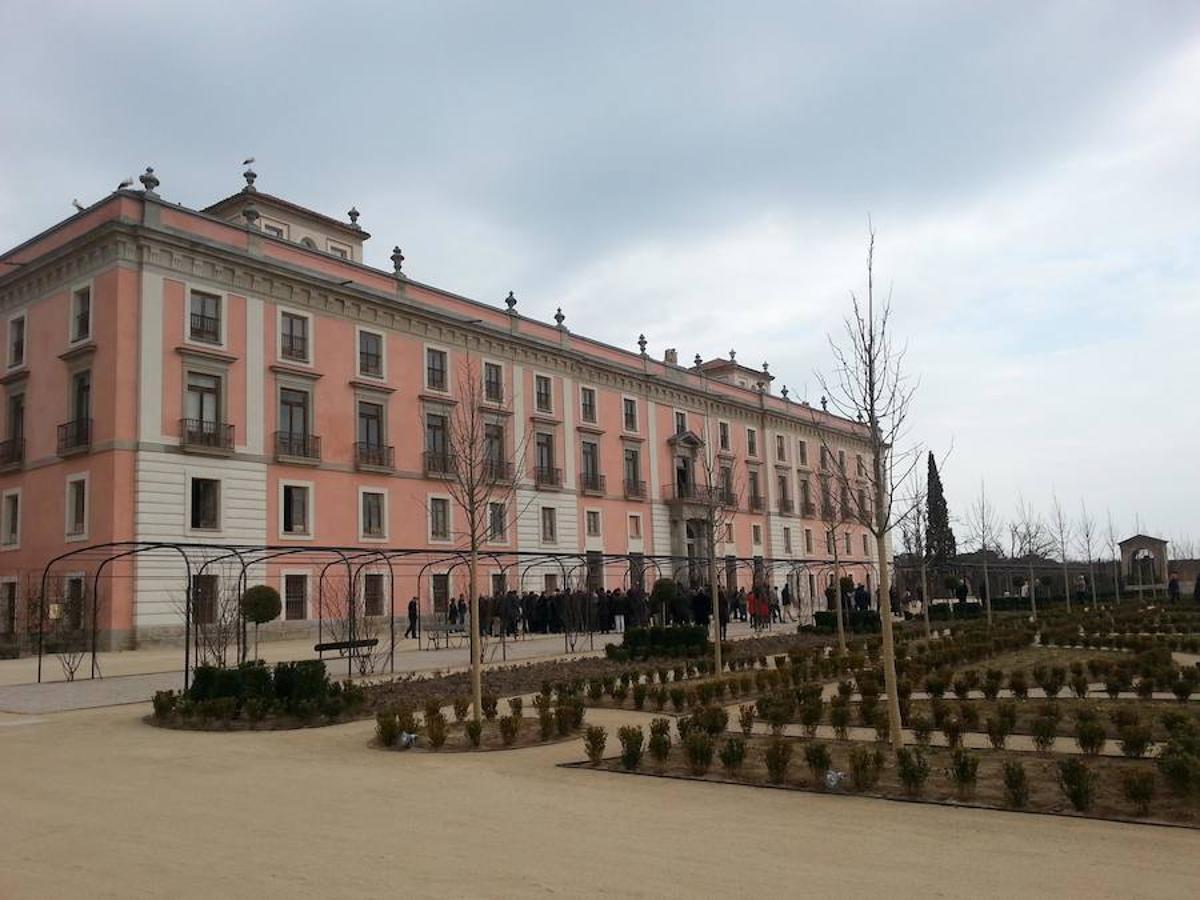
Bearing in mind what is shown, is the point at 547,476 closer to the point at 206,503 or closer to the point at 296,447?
the point at 296,447

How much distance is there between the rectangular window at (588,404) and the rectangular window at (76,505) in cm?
→ 2216

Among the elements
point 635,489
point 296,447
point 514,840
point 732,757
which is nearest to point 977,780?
point 732,757

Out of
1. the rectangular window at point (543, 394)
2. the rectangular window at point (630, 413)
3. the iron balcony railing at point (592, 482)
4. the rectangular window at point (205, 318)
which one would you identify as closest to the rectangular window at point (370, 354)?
the rectangular window at point (205, 318)

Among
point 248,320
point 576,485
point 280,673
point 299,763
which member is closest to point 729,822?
point 299,763

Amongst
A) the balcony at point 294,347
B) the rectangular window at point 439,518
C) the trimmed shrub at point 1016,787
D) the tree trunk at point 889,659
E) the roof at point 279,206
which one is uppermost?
the roof at point 279,206

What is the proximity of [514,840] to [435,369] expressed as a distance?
33207 millimetres

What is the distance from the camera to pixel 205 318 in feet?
100.0

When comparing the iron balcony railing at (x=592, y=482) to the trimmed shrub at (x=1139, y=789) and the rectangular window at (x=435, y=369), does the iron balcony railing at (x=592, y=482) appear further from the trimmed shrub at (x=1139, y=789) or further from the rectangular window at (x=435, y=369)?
the trimmed shrub at (x=1139, y=789)

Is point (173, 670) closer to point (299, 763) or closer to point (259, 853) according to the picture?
point (299, 763)

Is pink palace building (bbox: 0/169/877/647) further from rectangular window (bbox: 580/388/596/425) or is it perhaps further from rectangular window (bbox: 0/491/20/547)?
rectangular window (bbox: 580/388/596/425)

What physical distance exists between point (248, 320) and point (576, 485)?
17.3m

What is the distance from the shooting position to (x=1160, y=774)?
757 centimetres

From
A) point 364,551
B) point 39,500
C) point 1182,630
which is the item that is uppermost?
point 39,500

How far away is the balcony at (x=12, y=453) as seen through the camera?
3159cm
